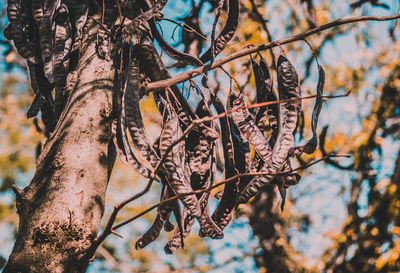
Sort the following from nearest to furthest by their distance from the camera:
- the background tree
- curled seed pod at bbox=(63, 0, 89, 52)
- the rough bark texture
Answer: the rough bark texture
curled seed pod at bbox=(63, 0, 89, 52)
the background tree

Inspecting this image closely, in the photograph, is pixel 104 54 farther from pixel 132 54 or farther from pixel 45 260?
pixel 45 260

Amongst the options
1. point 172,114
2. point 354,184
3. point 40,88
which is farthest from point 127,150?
point 354,184

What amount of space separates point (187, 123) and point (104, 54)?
39 cm

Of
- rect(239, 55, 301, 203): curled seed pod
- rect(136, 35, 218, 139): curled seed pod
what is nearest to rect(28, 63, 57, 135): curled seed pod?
rect(136, 35, 218, 139): curled seed pod

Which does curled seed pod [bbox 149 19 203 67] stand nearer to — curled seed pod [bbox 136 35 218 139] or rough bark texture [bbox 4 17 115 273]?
curled seed pod [bbox 136 35 218 139]

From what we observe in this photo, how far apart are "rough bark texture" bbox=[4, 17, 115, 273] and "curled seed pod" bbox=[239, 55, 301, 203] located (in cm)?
47

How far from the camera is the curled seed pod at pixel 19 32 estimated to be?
1385mm

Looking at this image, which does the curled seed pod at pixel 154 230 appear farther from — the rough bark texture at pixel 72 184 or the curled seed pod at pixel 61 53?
the curled seed pod at pixel 61 53

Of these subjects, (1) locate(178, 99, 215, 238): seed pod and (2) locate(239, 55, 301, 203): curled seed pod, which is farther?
(1) locate(178, 99, 215, 238): seed pod

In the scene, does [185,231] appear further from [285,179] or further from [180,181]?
[285,179]

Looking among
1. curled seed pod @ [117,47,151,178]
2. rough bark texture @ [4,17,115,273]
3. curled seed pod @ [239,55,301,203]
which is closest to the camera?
rough bark texture @ [4,17,115,273]

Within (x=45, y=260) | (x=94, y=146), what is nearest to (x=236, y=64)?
(x=94, y=146)

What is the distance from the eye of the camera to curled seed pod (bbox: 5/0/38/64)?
1.38 metres

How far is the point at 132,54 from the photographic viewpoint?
48.7 inches
